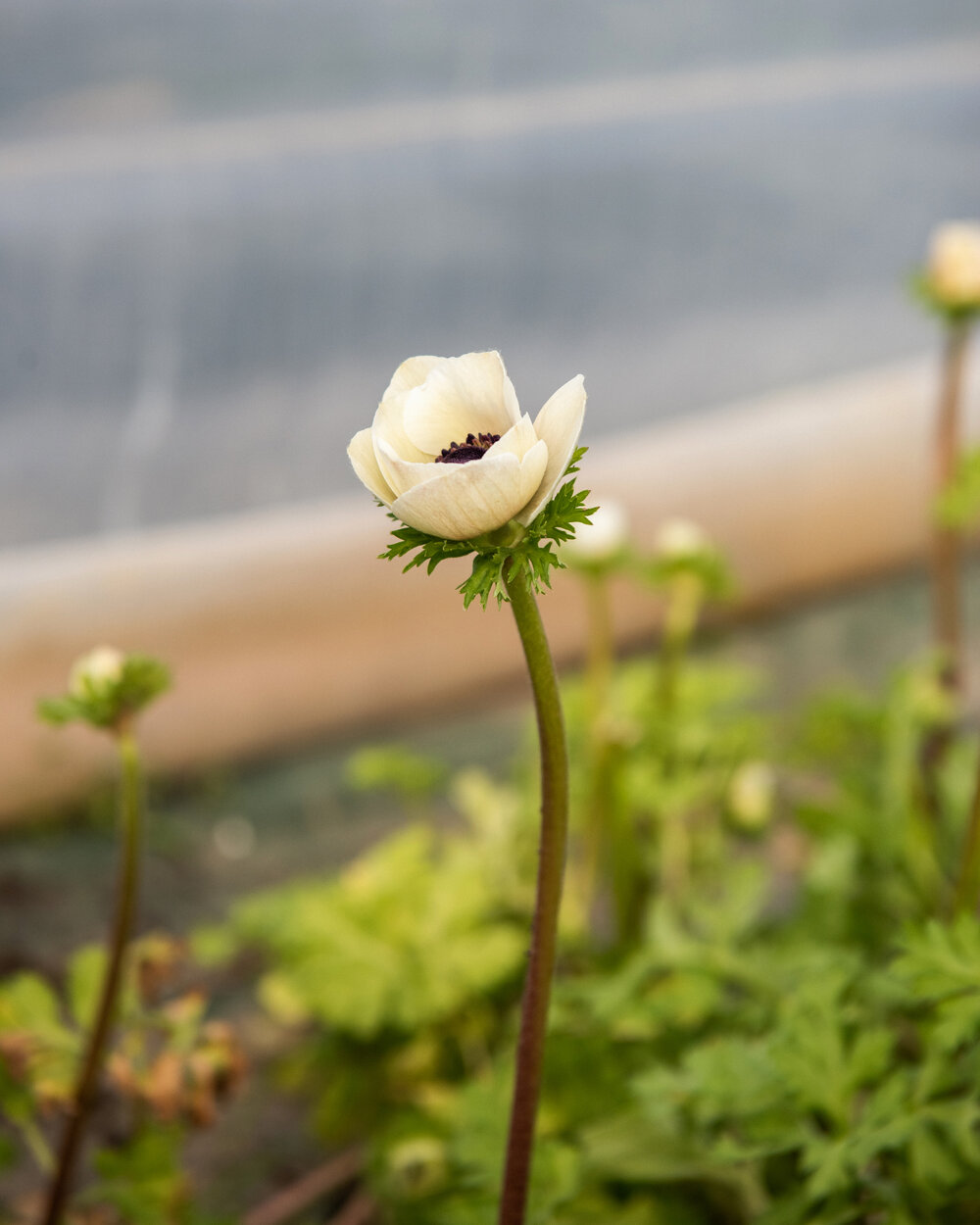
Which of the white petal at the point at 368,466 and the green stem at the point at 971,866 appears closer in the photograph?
the white petal at the point at 368,466

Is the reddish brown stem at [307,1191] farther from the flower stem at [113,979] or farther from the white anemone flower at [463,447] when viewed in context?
the white anemone flower at [463,447]

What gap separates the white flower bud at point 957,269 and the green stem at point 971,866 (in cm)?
53

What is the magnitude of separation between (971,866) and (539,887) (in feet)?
1.03

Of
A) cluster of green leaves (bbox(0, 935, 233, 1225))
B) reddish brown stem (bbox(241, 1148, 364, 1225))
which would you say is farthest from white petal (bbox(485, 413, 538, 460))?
reddish brown stem (bbox(241, 1148, 364, 1225))

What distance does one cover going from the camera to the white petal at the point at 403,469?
34 centimetres

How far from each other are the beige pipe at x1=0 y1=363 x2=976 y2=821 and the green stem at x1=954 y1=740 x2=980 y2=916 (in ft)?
2.60

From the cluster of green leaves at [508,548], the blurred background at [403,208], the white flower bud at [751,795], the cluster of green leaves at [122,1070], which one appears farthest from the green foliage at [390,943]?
the cluster of green leaves at [508,548]

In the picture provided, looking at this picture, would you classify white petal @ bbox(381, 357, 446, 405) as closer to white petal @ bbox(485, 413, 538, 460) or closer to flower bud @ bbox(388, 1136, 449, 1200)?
white petal @ bbox(485, 413, 538, 460)

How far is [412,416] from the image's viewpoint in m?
0.39

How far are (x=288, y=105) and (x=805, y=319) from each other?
74 cm

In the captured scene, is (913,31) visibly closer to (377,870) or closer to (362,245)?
(362,245)

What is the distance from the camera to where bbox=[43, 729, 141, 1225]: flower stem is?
60 centimetres

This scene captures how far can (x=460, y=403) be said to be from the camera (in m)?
0.40

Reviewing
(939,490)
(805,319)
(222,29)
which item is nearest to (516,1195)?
(939,490)
